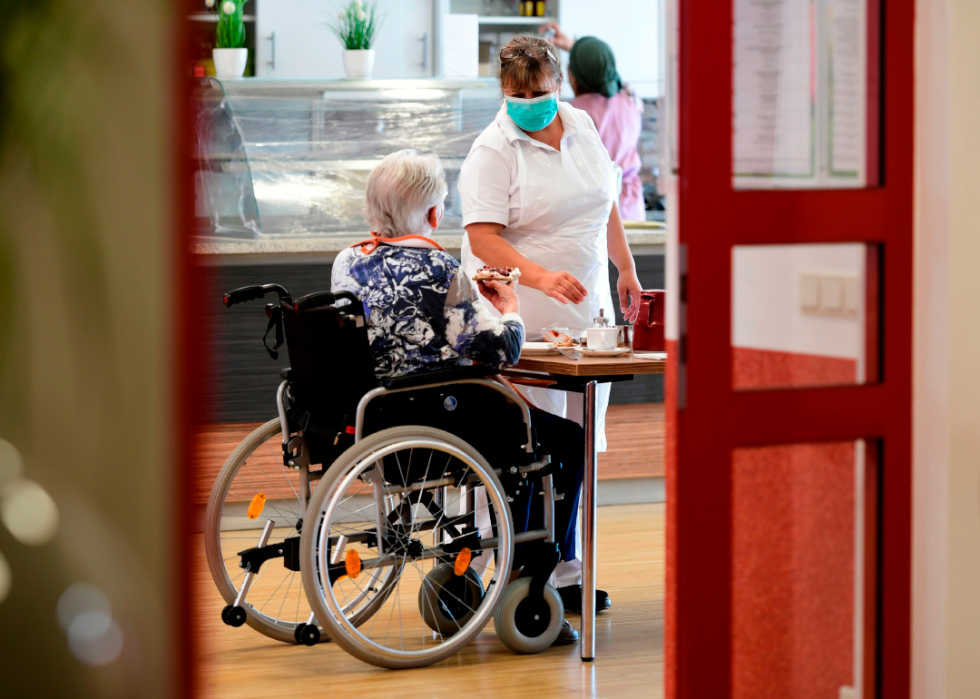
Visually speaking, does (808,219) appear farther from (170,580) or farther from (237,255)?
(237,255)

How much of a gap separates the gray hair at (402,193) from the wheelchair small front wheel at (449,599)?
2.67ft

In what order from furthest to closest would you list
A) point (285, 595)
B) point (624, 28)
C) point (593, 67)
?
point (624, 28), point (593, 67), point (285, 595)

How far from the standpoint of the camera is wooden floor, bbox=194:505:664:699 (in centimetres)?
253

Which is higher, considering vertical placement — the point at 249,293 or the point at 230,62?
the point at 230,62

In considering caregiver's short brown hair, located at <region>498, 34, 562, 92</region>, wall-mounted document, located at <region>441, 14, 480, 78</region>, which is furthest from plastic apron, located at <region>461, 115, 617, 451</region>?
wall-mounted document, located at <region>441, 14, 480, 78</region>

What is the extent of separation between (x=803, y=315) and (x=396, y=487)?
1159mm

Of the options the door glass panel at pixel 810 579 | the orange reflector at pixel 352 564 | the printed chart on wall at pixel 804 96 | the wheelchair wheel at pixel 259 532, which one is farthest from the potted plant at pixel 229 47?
the door glass panel at pixel 810 579

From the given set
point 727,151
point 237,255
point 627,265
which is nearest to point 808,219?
point 727,151

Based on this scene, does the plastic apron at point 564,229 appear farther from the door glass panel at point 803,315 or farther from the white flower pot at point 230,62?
the white flower pot at point 230,62

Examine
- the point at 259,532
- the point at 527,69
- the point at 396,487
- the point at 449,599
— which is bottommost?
the point at 259,532

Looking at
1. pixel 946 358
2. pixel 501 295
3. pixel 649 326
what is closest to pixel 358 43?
pixel 501 295

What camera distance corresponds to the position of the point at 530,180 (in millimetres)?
3051

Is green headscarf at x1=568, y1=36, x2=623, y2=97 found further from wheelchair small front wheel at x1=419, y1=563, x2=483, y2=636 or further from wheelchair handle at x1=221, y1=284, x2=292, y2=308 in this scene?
wheelchair small front wheel at x1=419, y1=563, x2=483, y2=636

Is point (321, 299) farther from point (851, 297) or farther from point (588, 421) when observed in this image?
point (851, 297)
